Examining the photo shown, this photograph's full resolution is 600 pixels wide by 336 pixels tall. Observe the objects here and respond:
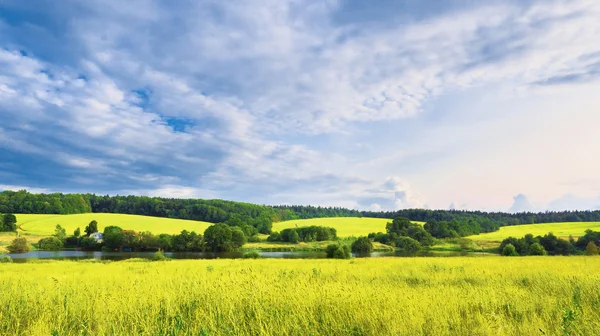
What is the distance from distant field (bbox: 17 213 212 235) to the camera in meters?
111

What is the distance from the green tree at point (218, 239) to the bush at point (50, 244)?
41.5 metres

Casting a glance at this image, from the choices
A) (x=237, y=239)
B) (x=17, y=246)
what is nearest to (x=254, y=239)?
(x=237, y=239)

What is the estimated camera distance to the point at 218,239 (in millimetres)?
92750

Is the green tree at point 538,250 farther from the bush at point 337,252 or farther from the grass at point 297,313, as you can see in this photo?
the grass at point 297,313

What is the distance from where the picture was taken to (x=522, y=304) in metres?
7.51

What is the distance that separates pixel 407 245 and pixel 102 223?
10385cm

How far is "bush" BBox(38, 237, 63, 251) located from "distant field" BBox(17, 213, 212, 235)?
43.9ft

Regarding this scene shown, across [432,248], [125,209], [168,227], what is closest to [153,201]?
[125,209]

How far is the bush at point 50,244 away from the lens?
92.8 metres

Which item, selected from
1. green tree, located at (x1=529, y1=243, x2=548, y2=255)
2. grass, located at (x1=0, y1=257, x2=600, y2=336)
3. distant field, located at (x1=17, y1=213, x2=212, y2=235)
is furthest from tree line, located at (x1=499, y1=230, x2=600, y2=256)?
distant field, located at (x1=17, y1=213, x2=212, y2=235)

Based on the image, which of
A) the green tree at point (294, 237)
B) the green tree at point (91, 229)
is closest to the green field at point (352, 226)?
the green tree at point (294, 237)

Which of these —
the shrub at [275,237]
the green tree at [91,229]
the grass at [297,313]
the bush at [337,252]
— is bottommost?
the shrub at [275,237]

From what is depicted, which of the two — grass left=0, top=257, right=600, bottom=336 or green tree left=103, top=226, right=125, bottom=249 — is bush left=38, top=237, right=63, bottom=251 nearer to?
green tree left=103, top=226, right=125, bottom=249

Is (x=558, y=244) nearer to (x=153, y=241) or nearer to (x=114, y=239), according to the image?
(x=153, y=241)
